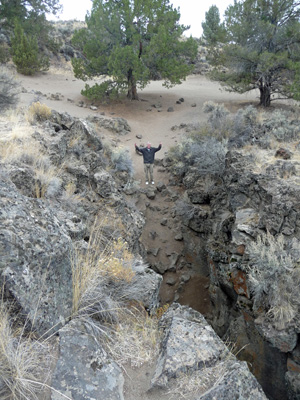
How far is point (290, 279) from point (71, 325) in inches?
162

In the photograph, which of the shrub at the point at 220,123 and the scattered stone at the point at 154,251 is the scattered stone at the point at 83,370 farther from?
the shrub at the point at 220,123

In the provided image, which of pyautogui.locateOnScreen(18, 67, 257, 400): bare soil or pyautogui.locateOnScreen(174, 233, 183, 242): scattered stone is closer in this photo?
pyautogui.locateOnScreen(18, 67, 257, 400): bare soil

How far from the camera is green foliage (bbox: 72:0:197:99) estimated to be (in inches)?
663

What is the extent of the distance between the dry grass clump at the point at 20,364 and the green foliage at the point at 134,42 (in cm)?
1608

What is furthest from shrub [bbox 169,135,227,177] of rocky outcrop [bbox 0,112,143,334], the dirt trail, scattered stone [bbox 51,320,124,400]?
scattered stone [bbox 51,320,124,400]

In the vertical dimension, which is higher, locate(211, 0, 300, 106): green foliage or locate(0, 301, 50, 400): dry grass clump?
locate(211, 0, 300, 106): green foliage

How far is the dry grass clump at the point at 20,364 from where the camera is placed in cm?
219

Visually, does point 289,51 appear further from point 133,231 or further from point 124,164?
point 133,231

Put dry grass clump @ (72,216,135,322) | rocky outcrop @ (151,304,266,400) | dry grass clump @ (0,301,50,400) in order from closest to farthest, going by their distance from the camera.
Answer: dry grass clump @ (0,301,50,400)
rocky outcrop @ (151,304,266,400)
dry grass clump @ (72,216,135,322)

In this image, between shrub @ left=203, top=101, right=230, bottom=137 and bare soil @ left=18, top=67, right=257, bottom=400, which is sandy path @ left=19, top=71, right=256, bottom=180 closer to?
bare soil @ left=18, top=67, right=257, bottom=400

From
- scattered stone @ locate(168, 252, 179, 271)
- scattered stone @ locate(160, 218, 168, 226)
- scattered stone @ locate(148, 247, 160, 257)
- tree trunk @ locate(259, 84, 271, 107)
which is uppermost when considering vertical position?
tree trunk @ locate(259, 84, 271, 107)

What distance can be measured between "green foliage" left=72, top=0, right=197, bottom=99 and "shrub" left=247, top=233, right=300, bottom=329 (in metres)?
13.3

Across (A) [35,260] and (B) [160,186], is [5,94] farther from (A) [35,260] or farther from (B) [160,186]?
(A) [35,260]

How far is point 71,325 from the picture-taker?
112 inches
